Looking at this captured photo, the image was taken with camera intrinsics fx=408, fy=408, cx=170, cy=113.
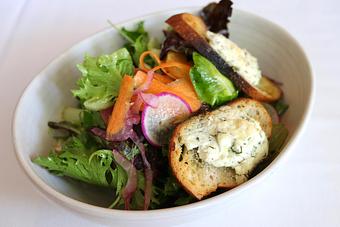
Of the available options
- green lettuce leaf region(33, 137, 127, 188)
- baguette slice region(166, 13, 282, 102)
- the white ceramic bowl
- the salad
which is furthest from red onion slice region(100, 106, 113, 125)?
baguette slice region(166, 13, 282, 102)

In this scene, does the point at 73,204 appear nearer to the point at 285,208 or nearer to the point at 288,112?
the point at 285,208

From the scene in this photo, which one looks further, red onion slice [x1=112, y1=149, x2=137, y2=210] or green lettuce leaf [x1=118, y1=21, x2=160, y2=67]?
green lettuce leaf [x1=118, y1=21, x2=160, y2=67]

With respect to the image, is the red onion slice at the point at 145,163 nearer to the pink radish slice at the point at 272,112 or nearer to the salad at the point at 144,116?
the salad at the point at 144,116

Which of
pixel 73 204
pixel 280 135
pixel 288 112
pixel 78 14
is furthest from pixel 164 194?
pixel 78 14

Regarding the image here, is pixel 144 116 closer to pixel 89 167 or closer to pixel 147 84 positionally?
pixel 147 84

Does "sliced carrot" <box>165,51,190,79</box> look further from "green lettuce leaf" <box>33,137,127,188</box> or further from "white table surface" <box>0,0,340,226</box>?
"white table surface" <box>0,0,340,226</box>
